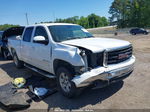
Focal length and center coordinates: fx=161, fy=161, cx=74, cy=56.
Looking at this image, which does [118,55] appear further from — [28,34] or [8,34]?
[8,34]

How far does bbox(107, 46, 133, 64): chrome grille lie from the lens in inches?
152

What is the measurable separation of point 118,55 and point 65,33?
1823 millimetres

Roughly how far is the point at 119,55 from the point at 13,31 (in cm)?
779

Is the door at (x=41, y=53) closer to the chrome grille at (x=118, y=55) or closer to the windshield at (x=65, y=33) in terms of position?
the windshield at (x=65, y=33)

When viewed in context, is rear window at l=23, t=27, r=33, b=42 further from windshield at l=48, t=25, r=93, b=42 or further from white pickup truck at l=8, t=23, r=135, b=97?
windshield at l=48, t=25, r=93, b=42

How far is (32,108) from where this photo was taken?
3869mm

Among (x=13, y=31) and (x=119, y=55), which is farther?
(x=13, y=31)

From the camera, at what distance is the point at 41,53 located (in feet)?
16.3

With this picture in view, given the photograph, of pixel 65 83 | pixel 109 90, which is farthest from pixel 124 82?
pixel 65 83

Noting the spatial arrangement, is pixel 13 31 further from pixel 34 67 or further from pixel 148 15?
pixel 148 15

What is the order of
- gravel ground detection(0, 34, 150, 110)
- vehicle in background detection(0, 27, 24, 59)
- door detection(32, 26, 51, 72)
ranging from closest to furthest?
gravel ground detection(0, 34, 150, 110)
door detection(32, 26, 51, 72)
vehicle in background detection(0, 27, 24, 59)

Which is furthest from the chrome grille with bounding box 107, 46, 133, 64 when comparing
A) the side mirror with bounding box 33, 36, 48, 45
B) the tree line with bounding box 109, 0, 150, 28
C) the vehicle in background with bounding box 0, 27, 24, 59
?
the tree line with bounding box 109, 0, 150, 28

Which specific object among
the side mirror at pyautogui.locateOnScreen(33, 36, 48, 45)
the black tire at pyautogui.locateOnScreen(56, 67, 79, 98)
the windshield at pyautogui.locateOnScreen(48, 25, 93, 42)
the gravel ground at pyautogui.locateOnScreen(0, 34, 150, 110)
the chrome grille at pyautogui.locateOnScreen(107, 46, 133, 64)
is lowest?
the gravel ground at pyautogui.locateOnScreen(0, 34, 150, 110)

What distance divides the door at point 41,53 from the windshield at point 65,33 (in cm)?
26
